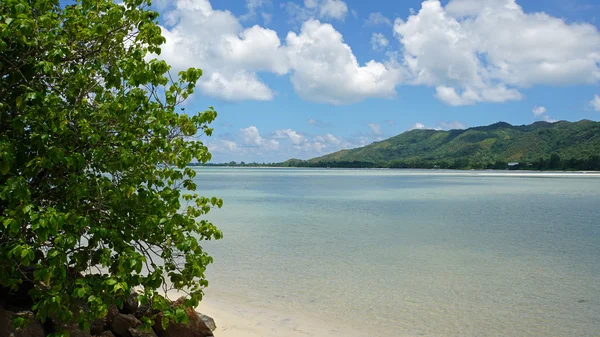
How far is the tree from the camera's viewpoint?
16.5 feet

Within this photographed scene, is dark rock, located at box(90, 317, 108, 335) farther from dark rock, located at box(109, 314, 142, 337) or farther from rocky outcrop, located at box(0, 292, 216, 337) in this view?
dark rock, located at box(109, 314, 142, 337)

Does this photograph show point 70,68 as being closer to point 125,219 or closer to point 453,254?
point 125,219

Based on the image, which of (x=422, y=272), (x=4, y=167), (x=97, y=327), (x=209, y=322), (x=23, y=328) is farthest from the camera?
(x=422, y=272)

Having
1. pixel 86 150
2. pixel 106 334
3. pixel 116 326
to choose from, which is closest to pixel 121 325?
pixel 116 326

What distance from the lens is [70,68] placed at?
6.01m

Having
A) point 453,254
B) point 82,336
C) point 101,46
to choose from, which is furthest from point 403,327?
point 453,254

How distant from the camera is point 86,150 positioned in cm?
573

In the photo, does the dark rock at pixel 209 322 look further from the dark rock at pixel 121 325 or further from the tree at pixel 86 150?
the tree at pixel 86 150

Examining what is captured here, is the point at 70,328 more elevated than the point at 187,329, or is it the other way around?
the point at 70,328

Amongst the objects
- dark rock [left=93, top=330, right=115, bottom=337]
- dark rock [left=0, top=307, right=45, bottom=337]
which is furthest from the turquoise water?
dark rock [left=0, top=307, right=45, bottom=337]

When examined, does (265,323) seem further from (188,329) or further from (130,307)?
(130,307)

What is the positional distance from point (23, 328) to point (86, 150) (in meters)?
2.21

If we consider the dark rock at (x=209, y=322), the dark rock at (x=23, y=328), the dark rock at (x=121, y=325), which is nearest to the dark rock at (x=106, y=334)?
the dark rock at (x=121, y=325)

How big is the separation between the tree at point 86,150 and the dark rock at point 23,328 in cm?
44
